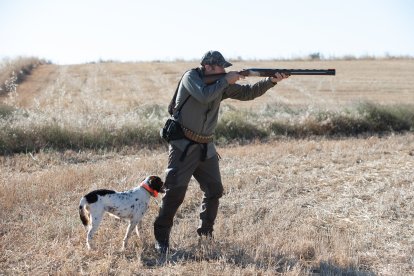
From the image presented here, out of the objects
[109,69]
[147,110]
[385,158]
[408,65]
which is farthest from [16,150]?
[408,65]

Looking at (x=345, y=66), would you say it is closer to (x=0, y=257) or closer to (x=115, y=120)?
(x=115, y=120)

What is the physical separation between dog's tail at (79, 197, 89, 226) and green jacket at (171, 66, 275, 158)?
113 cm

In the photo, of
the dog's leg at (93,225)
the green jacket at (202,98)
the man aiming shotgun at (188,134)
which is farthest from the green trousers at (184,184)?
the dog's leg at (93,225)

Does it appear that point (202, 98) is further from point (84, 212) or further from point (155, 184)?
point (84, 212)

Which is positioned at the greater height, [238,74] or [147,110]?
[238,74]

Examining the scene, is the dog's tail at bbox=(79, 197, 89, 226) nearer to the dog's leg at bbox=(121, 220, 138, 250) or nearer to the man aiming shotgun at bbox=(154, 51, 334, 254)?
the dog's leg at bbox=(121, 220, 138, 250)

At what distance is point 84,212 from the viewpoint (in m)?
5.53

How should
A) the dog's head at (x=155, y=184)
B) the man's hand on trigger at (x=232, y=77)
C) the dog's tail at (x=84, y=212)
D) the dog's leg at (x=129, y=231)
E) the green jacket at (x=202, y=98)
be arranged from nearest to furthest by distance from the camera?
the green jacket at (x=202, y=98), the man's hand on trigger at (x=232, y=77), the dog's tail at (x=84, y=212), the dog's leg at (x=129, y=231), the dog's head at (x=155, y=184)

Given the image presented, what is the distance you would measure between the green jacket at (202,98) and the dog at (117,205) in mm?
678

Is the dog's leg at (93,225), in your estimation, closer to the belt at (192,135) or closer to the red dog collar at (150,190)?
the red dog collar at (150,190)

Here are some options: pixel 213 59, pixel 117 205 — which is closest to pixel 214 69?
pixel 213 59

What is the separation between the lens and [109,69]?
30.0 metres

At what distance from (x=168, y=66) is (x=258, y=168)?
2272cm

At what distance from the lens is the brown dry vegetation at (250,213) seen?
5324 millimetres
